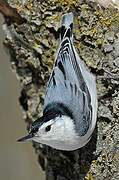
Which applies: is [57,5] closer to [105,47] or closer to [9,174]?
[105,47]

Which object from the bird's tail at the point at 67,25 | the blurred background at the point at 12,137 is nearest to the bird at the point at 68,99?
the bird's tail at the point at 67,25

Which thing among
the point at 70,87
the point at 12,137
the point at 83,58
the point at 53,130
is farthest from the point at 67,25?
the point at 12,137

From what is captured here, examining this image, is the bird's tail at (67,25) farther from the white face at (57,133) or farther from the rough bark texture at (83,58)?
the white face at (57,133)

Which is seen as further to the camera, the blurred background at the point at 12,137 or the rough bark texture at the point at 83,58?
the blurred background at the point at 12,137

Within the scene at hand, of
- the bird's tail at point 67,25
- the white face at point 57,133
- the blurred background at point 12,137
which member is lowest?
the blurred background at point 12,137

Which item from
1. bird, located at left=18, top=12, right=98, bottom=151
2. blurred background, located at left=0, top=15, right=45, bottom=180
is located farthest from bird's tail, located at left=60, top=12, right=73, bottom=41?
blurred background, located at left=0, top=15, right=45, bottom=180

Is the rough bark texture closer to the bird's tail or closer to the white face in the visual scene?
the bird's tail

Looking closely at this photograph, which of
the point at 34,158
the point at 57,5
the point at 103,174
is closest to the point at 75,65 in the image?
the point at 57,5
